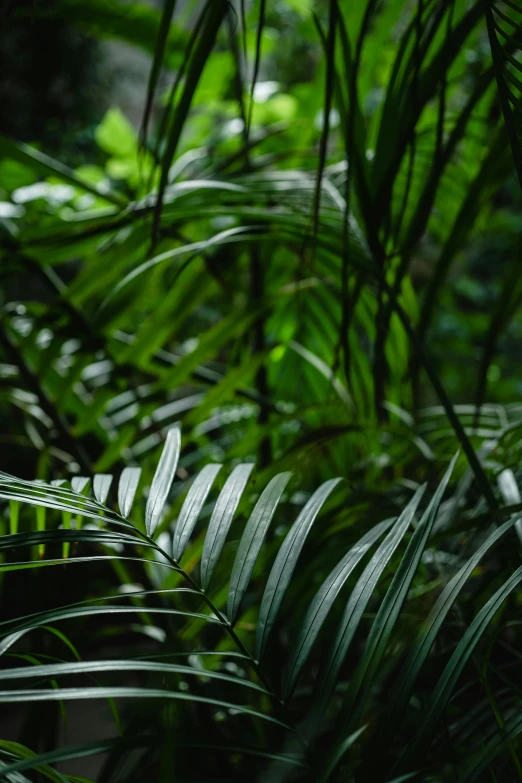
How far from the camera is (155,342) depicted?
58 cm

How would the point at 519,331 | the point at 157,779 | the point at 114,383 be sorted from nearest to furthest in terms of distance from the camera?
1. the point at 157,779
2. the point at 114,383
3. the point at 519,331

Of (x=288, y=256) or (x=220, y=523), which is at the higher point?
(x=288, y=256)

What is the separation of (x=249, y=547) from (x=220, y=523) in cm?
2

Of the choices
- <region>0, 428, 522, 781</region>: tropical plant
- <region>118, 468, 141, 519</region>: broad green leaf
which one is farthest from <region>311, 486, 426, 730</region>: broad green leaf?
<region>118, 468, 141, 519</region>: broad green leaf

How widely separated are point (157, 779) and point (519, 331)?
7.15 feet

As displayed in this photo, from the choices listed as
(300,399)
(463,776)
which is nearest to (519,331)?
(300,399)

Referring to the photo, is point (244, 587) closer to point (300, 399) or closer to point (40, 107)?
point (300, 399)

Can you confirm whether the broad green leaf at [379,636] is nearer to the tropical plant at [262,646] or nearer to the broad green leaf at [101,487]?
the tropical plant at [262,646]

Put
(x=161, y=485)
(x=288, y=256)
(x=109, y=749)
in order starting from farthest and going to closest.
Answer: (x=288, y=256)
(x=161, y=485)
(x=109, y=749)

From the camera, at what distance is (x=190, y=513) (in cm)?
29

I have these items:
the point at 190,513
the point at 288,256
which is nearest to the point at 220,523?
the point at 190,513

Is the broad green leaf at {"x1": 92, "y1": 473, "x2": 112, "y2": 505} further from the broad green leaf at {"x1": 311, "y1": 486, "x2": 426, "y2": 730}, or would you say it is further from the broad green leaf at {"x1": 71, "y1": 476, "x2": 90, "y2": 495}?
the broad green leaf at {"x1": 311, "y1": 486, "x2": 426, "y2": 730}

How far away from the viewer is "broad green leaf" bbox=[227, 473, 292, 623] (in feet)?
0.83

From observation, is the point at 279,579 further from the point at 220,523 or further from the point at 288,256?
the point at 288,256
